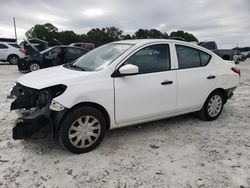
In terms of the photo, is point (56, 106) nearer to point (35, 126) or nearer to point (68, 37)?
point (35, 126)

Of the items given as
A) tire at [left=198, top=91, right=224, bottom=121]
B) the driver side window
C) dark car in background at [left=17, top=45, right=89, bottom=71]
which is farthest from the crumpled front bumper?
dark car in background at [left=17, top=45, right=89, bottom=71]

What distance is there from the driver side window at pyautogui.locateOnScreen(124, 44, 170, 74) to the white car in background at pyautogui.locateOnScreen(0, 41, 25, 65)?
14.3 m

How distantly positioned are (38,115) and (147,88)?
1619 millimetres

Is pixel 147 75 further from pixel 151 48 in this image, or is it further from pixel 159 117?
pixel 159 117

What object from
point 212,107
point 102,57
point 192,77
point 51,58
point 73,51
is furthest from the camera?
point 73,51

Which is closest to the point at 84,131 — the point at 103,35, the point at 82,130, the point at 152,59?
the point at 82,130

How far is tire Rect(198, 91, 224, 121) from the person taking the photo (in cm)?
483

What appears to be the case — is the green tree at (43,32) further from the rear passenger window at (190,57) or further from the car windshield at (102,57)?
the rear passenger window at (190,57)

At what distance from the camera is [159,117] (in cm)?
421

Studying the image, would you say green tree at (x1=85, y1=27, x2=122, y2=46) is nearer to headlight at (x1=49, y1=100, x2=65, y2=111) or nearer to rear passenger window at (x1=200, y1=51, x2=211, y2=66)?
rear passenger window at (x1=200, y1=51, x2=211, y2=66)

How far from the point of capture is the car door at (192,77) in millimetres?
4340

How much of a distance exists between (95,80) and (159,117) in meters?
1.33

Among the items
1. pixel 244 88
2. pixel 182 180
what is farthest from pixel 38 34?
pixel 182 180

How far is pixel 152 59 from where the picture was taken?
162 inches
